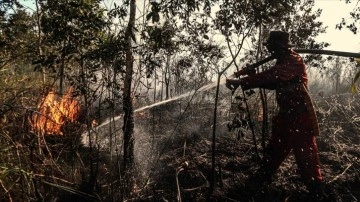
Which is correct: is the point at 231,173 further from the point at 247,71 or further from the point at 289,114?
the point at 247,71

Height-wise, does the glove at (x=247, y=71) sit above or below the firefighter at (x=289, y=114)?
above

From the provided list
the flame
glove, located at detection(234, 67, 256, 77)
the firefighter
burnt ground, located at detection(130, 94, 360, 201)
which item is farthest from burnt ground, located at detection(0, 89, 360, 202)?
glove, located at detection(234, 67, 256, 77)

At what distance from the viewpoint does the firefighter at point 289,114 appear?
4590mm

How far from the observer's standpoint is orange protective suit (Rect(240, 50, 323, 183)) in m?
4.59

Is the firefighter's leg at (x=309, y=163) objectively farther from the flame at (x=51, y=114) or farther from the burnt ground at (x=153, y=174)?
the flame at (x=51, y=114)

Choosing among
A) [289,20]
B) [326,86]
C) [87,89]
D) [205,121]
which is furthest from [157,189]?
[326,86]

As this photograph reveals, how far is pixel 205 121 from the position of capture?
9.39 metres

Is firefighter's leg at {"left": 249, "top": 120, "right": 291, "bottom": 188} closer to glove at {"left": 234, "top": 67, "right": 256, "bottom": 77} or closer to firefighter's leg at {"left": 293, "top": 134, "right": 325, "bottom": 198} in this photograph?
firefighter's leg at {"left": 293, "top": 134, "right": 325, "bottom": 198}

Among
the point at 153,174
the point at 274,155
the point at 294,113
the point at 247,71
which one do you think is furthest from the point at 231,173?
the point at 247,71

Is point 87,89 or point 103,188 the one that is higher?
point 87,89

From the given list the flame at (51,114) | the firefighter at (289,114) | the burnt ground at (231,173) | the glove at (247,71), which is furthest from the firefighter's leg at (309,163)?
the flame at (51,114)

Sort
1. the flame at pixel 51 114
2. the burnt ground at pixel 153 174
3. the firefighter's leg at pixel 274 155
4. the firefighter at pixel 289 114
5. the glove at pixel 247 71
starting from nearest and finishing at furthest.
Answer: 1. the burnt ground at pixel 153 174
2. the flame at pixel 51 114
3. the firefighter at pixel 289 114
4. the glove at pixel 247 71
5. the firefighter's leg at pixel 274 155

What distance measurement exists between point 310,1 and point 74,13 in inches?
287

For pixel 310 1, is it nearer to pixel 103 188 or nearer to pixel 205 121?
pixel 205 121
